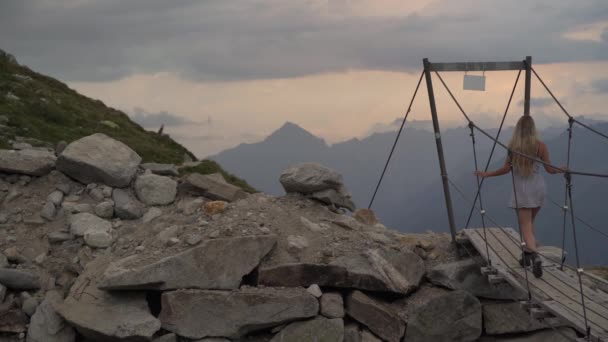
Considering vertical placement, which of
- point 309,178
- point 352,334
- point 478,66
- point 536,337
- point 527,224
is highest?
point 478,66

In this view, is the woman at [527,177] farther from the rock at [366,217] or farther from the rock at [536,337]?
the rock at [366,217]

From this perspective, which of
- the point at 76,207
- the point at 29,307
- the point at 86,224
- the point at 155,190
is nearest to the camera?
the point at 29,307

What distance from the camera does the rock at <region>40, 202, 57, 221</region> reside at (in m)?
11.5

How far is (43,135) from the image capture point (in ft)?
50.8

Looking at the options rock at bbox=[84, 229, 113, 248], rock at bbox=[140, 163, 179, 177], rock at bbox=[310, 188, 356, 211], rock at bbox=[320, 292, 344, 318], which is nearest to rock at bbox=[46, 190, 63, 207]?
rock at bbox=[84, 229, 113, 248]

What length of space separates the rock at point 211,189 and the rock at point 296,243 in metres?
1.95

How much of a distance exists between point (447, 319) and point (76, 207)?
738 cm

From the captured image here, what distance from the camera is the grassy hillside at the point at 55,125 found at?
1546 centimetres

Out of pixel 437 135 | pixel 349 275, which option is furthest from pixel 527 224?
pixel 349 275

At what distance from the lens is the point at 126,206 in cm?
1186

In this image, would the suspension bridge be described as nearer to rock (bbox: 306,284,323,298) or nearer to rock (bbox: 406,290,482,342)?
rock (bbox: 406,290,482,342)

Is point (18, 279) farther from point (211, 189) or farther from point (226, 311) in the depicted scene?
point (211, 189)

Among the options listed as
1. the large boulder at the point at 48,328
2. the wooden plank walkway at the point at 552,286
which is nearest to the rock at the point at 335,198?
the wooden plank walkway at the point at 552,286

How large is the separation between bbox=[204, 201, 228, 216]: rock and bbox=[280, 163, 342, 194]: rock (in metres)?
1.41
